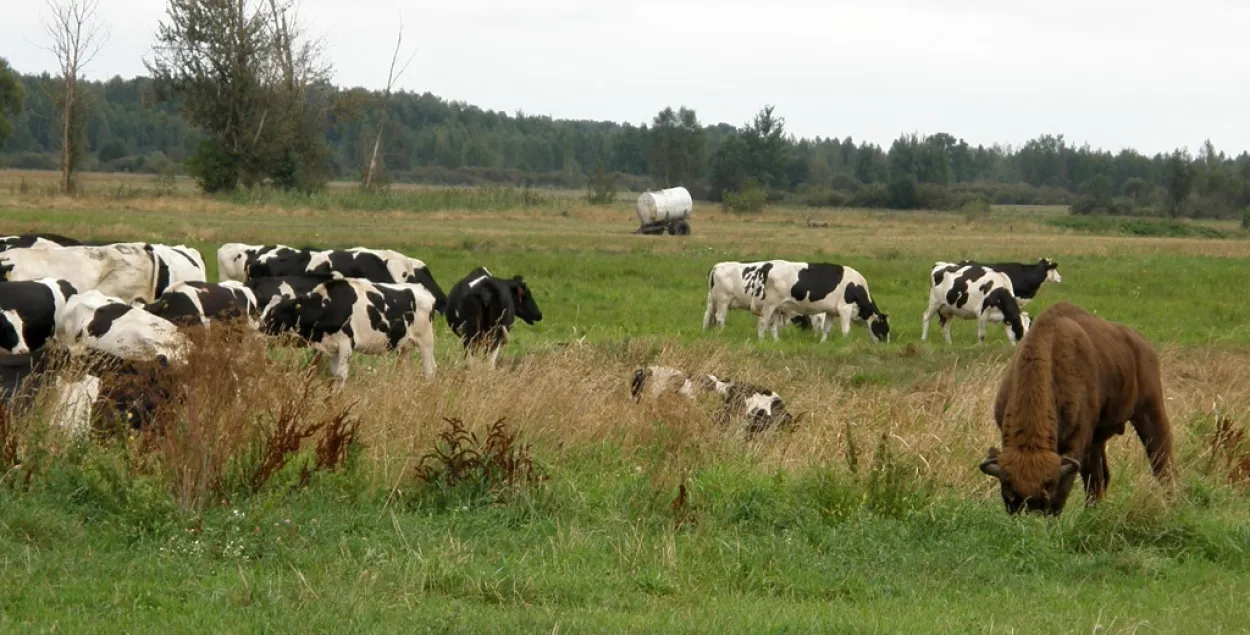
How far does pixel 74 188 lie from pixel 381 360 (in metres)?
50.3

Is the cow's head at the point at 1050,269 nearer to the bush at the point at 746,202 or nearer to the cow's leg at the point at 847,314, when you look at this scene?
the cow's leg at the point at 847,314

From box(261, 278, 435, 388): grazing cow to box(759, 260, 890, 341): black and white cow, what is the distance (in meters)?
10.0

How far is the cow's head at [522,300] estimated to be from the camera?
2091 cm

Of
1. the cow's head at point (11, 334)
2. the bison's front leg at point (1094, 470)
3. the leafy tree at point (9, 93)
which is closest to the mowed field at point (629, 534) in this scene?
the bison's front leg at point (1094, 470)

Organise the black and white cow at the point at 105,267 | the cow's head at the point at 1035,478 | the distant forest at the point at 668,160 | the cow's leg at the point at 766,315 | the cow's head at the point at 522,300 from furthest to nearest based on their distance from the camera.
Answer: the distant forest at the point at 668,160, the cow's leg at the point at 766,315, the cow's head at the point at 522,300, the black and white cow at the point at 105,267, the cow's head at the point at 1035,478

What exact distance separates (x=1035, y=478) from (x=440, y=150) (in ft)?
496

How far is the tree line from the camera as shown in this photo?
67.9m

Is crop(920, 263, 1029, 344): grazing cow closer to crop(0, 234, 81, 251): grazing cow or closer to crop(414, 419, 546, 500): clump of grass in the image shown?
crop(0, 234, 81, 251): grazing cow

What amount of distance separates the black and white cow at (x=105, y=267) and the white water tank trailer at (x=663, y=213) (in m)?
39.1

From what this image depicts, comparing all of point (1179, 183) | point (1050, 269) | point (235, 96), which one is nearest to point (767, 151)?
point (1179, 183)

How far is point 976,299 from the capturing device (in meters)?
26.2

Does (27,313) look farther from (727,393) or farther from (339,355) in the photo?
(727,393)

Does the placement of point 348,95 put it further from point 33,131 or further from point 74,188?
point 33,131

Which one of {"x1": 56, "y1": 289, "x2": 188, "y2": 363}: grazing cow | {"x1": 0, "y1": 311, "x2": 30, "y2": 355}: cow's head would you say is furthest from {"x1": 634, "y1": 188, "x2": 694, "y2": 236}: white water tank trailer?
{"x1": 56, "y1": 289, "x2": 188, "y2": 363}: grazing cow
